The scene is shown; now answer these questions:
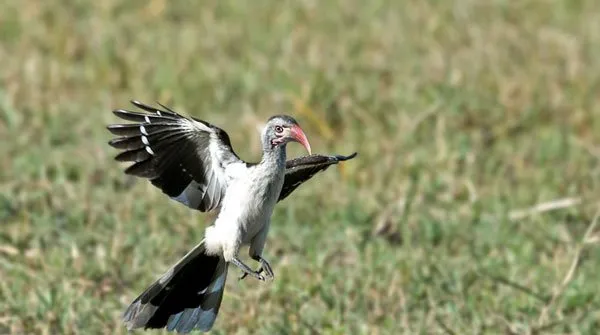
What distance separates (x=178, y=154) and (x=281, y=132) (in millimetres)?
440

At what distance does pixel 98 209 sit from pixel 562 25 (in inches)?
164

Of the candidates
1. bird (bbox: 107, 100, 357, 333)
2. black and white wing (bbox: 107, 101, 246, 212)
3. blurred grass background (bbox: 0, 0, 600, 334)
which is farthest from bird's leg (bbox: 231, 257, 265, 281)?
blurred grass background (bbox: 0, 0, 600, 334)

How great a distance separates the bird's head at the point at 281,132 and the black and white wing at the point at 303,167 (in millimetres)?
286

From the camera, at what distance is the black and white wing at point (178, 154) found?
505 centimetres

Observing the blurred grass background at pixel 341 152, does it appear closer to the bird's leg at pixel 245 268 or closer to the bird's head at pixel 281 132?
the bird's leg at pixel 245 268

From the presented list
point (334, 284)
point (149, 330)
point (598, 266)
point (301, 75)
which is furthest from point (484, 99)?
point (149, 330)

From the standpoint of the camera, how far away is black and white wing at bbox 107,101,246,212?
16.6ft

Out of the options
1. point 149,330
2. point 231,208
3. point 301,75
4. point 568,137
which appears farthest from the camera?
point 301,75

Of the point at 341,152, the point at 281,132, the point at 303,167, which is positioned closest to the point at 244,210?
the point at 281,132

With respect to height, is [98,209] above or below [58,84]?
below

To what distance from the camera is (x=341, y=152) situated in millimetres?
7828

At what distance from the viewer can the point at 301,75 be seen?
868 centimetres

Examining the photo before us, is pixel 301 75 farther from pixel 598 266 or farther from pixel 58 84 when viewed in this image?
pixel 598 266

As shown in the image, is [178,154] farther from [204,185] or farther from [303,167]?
[303,167]
